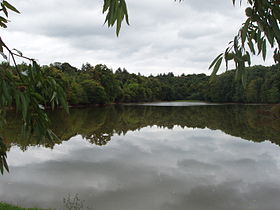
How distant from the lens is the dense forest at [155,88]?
155 ft

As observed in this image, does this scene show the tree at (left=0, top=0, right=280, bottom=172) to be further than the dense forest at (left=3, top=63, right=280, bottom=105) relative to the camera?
No

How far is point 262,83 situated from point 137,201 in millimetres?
70930

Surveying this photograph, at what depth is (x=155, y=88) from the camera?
289 feet

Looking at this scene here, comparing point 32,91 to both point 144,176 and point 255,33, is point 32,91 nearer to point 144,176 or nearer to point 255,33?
point 255,33

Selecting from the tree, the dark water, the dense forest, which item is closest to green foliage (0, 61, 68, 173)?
the tree

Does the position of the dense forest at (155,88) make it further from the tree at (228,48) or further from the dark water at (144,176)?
the tree at (228,48)

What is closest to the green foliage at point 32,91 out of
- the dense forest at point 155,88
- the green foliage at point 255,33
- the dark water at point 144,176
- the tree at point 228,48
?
the tree at point 228,48

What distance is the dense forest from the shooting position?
47.2 meters

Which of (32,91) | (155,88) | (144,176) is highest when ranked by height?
(155,88)

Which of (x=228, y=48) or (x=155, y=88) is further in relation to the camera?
(x=155, y=88)

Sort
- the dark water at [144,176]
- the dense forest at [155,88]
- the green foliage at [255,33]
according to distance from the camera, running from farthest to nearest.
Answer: the dense forest at [155,88]
the dark water at [144,176]
the green foliage at [255,33]

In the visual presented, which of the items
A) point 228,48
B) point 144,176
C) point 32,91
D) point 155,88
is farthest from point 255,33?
point 155,88

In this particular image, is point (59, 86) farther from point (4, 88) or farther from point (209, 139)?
point (209, 139)

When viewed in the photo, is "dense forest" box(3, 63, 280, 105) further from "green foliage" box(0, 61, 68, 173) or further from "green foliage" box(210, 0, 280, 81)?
"green foliage" box(210, 0, 280, 81)
